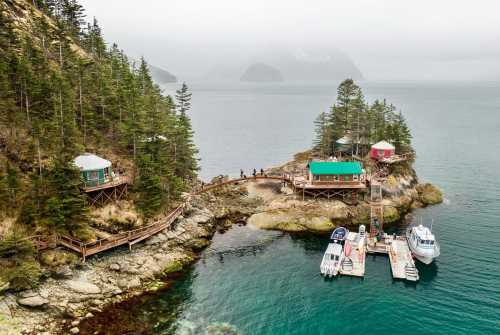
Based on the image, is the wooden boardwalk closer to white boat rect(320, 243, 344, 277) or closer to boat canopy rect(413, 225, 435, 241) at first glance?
white boat rect(320, 243, 344, 277)

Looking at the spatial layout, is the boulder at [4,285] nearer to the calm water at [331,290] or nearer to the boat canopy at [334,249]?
the calm water at [331,290]

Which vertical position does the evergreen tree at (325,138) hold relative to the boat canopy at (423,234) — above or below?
above

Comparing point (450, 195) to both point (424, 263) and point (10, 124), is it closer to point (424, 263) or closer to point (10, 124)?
point (424, 263)

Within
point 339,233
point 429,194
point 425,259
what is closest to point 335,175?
point 339,233

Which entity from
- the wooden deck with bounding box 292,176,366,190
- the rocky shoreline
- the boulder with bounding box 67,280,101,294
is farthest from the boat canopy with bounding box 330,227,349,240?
the boulder with bounding box 67,280,101,294

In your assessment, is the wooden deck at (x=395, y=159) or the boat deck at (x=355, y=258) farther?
the wooden deck at (x=395, y=159)

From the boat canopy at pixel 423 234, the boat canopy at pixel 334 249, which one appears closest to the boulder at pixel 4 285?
the boat canopy at pixel 334 249

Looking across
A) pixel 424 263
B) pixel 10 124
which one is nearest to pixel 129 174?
pixel 10 124
